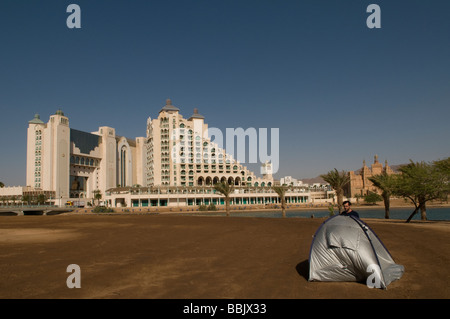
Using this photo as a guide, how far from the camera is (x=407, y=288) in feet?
27.4

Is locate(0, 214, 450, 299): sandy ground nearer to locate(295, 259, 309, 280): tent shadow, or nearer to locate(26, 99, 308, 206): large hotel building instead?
locate(295, 259, 309, 280): tent shadow

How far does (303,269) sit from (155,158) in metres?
123

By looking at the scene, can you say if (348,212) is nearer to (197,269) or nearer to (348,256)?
(348,256)

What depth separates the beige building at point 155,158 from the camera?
12412 centimetres

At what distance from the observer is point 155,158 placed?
12875 centimetres

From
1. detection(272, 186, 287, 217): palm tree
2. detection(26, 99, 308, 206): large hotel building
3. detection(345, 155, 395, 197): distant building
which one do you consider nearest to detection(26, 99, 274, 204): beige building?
detection(26, 99, 308, 206): large hotel building

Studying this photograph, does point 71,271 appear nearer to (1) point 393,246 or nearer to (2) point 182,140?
(1) point 393,246

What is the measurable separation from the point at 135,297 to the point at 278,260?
6150 millimetres

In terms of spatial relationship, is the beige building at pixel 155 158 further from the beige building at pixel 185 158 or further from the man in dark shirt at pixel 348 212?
the man in dark shirt at pixel 348 212

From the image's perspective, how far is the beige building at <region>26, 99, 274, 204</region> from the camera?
124m

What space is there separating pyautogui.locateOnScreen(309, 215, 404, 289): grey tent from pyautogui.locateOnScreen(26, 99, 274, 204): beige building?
11702cm

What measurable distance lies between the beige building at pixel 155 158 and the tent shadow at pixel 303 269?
377 feet

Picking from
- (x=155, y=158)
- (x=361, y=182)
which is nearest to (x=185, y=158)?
(x=155, y=158)

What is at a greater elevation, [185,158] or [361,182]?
[185,158]
